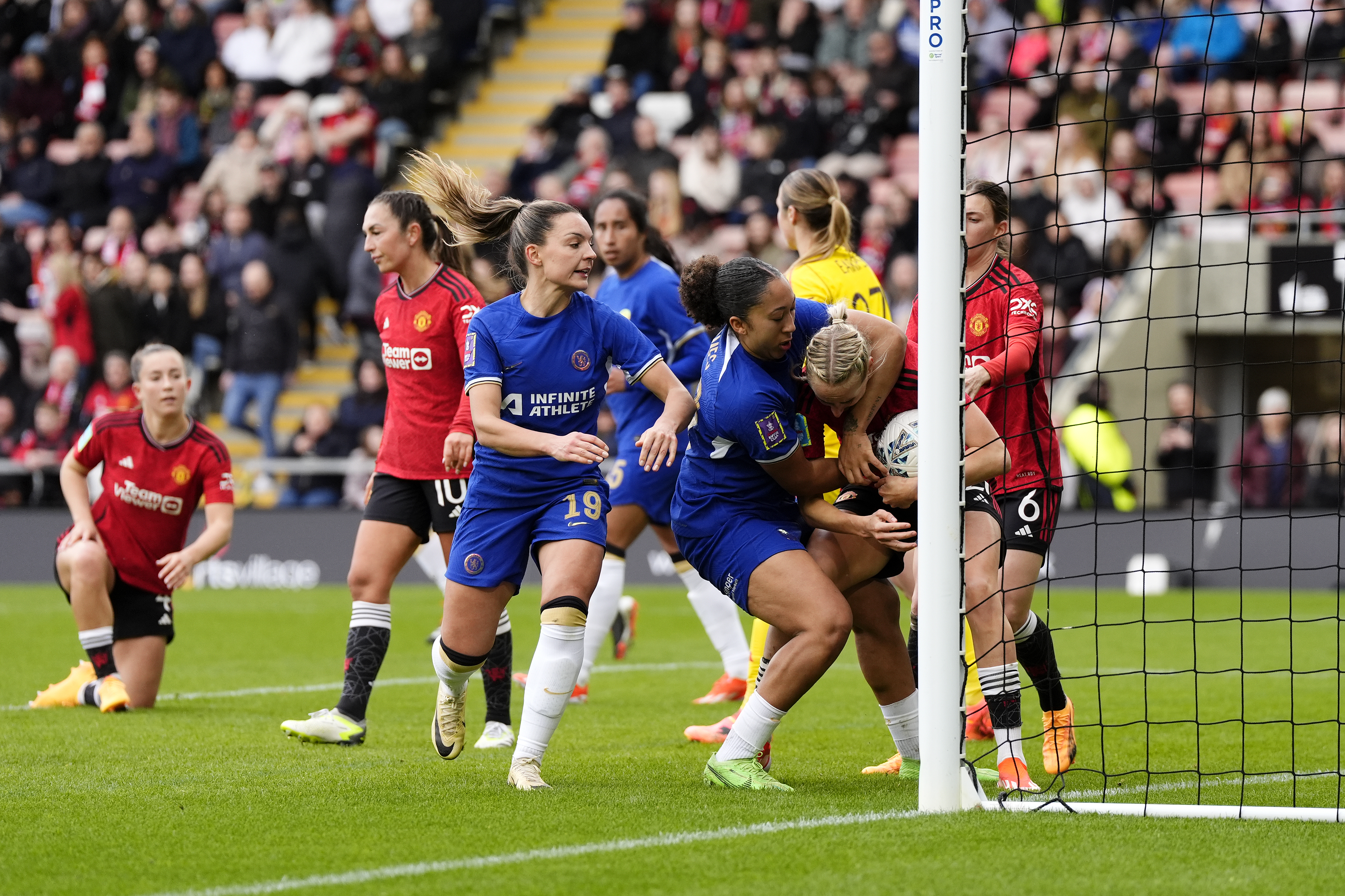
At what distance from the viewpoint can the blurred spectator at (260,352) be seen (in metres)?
18.1

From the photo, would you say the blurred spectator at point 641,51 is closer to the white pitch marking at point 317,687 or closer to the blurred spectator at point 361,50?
the blurred spectator at point 361,50

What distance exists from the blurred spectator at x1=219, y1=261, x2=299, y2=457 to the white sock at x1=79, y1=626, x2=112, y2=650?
1036 centimetres

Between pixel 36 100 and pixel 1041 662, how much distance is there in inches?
766

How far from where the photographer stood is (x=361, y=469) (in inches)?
645

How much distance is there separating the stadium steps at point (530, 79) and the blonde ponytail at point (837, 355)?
17154 millimetres

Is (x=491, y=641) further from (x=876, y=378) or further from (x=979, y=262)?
(x=979, y=262)

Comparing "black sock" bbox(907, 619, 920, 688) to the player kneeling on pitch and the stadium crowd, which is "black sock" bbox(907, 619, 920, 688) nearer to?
the player kneeling on pitch

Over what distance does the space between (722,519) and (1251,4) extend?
49.4 ft

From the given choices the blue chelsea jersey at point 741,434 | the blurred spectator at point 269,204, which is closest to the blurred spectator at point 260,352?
the blurred spectator at point 269,204

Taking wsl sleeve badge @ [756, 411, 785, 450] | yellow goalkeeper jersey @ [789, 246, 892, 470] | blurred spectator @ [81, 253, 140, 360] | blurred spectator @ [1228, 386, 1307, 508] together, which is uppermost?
blurred spectator @ [81, 253, 140, 360]

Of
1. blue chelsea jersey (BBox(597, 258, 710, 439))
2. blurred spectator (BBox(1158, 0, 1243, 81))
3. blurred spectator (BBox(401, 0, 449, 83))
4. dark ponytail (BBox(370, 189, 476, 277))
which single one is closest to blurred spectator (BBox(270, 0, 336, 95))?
blurred spectator (BBox(401, 0, 449, 83))

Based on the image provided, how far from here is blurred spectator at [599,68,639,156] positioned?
19.2 meters

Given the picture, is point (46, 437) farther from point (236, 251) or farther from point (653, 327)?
point (653, 327)

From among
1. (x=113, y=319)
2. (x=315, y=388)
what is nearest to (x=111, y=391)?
(x=113, y=319)
